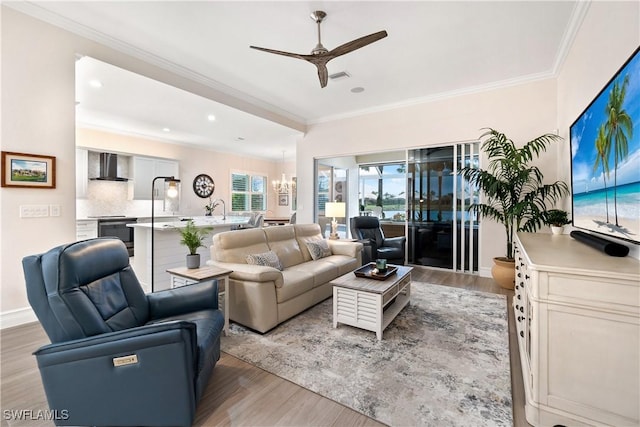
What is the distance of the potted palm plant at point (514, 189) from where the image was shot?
373 centimetres

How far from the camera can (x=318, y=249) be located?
13.6 ft

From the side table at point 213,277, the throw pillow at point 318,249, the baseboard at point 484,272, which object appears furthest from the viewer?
the baseboard at point 484,272

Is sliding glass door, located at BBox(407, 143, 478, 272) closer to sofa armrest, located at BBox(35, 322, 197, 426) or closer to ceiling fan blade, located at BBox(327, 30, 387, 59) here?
ceiling fan blade, located at BBox(327, 30, 387, 59)

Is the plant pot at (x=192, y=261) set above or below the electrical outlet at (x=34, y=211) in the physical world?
below

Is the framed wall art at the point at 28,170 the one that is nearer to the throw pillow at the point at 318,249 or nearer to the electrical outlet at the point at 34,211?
the electrical outlet at the point at 34,211

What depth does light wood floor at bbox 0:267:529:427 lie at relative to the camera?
1623 mm

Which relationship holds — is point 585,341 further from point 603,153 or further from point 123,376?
point 123,376

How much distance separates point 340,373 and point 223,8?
3377 mm

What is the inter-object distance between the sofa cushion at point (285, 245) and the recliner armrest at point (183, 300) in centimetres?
142

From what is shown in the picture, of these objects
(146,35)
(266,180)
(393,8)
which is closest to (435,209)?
(393,8)

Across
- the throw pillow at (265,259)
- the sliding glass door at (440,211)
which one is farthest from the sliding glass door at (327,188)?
the throw pillow at (265,259)

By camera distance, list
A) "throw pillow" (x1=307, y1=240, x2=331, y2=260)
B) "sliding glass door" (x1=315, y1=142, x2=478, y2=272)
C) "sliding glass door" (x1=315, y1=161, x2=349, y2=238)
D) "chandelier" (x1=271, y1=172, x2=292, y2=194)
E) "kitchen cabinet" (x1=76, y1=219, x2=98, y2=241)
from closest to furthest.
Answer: "throw pillow" (x1=307, y1=240, x2=331, y2=260), "sliding glass door" (x1=315, y1=142, x2=478, y2=272), "kitchen cabinet" (x1=76, y1=219, x2=98, y2=241), "sliding glass door" (x1=315, y1=161, x2=349, y2=238), "chandelier" (x1=271, y1=172, x2=292, y2=194)

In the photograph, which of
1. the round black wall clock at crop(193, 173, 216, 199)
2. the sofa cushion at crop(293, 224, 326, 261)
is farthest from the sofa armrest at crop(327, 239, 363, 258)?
the round black wall clock at crop(193, 173, 216, 199)

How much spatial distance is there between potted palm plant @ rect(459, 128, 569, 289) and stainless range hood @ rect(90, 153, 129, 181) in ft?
23.6
